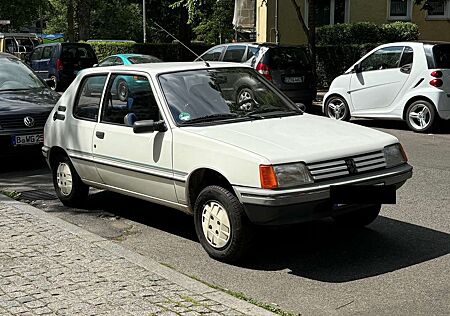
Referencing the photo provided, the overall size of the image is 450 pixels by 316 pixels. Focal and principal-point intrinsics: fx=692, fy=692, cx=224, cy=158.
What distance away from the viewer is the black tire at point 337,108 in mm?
15355

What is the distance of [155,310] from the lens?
4.62 meters

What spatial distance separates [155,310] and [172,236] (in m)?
2.24

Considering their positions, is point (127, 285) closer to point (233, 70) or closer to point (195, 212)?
point (195, 212)

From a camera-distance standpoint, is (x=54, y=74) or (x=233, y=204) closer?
(x=233, y=204)

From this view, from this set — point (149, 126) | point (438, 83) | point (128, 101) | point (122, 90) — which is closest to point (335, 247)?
point (149, 126)

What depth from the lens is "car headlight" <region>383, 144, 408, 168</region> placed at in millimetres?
6062

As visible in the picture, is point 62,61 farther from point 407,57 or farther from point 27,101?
point 27,101

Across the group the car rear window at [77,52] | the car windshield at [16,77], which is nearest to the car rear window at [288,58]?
the car windshield at [16,77]

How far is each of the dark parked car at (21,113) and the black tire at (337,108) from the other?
21.9 feet

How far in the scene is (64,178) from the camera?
7992 millimetres

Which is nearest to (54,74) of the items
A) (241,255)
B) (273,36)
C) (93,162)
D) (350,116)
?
(273,36)

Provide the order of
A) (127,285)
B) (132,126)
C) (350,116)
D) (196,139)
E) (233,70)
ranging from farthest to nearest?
(350,116) < (233,70) < (132,126) < (196,139) < (127,285)

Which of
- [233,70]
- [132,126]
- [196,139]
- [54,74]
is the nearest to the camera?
[196,139]

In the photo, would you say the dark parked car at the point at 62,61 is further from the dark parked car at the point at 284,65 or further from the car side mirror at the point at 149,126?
the car side mirror at the point at 149,126
